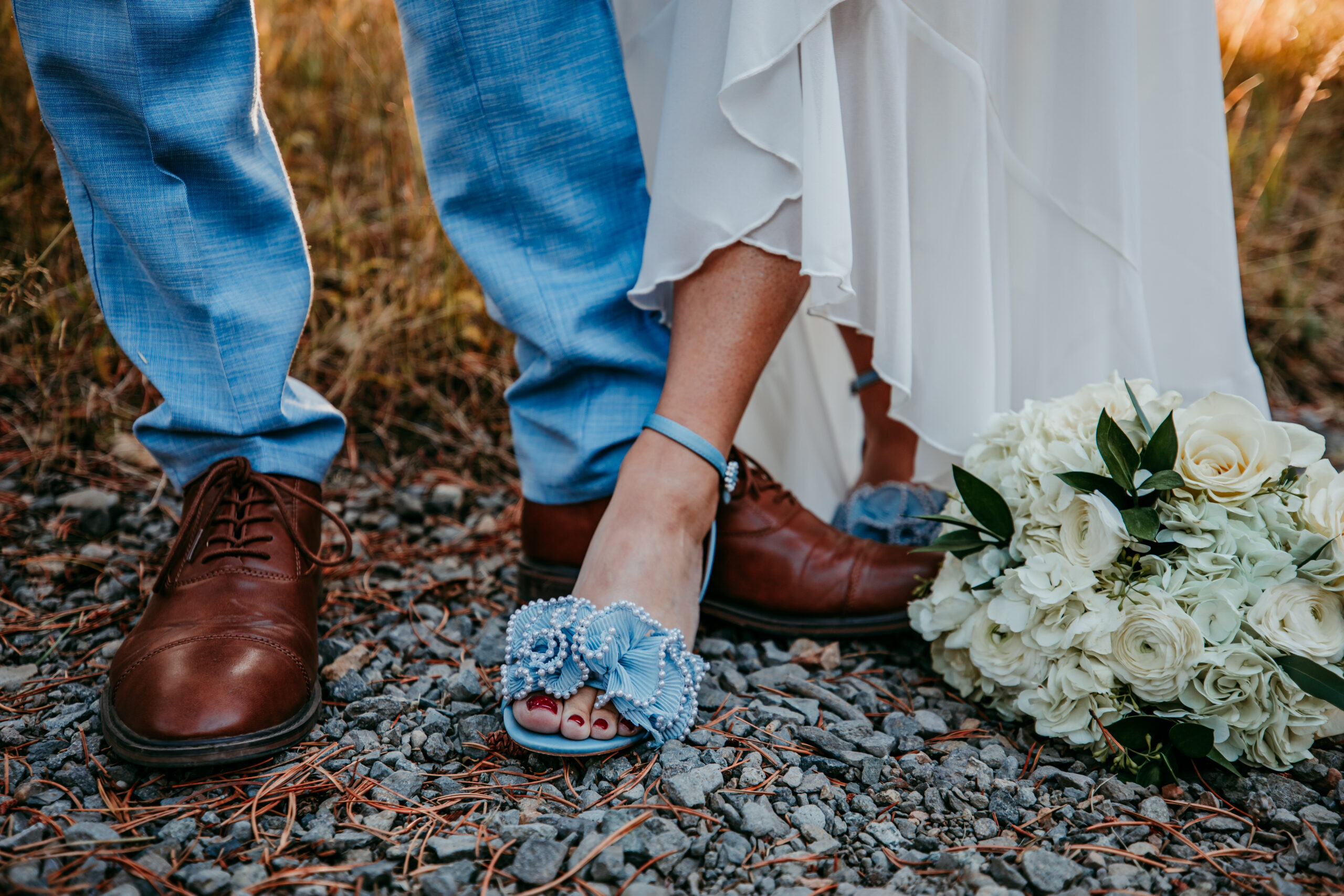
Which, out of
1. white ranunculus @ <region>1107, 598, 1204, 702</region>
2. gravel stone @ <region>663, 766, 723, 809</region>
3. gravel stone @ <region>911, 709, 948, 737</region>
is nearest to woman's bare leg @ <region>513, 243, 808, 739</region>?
gravel stone @ <region>663, 766, 723, 809</region>

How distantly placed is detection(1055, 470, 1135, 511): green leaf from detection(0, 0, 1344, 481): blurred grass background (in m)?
1.28

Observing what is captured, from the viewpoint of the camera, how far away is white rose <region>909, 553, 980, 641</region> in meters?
1.16

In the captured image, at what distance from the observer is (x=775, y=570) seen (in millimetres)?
1290

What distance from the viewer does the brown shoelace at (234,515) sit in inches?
44.3

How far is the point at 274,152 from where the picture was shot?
1.19 m

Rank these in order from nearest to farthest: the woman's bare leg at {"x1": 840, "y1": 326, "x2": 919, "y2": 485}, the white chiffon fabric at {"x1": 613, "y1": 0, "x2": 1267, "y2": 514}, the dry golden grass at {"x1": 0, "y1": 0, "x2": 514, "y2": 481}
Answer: the white chiffon fabric at {"x1": 613, "y1": 0, "x2": 1267, "y2": 514}
the woman's bare leg at {"x1": 840, "y1": 326, "x2": 919, "y2": 485}
the dry golden grass at {"x1": 0, "y1": 0, "x2": 514, "y2": 481}

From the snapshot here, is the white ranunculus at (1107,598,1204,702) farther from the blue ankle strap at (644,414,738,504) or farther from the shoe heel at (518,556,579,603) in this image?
the shoe heel at (518,556,579,603)

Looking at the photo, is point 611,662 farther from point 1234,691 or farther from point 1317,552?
point 1317,552

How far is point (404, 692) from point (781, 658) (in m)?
0.54

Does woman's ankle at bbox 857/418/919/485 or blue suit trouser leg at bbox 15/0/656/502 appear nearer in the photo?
blue suit trouser leg at bbox 15/0/656/502

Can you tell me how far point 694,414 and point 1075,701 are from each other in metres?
0.60

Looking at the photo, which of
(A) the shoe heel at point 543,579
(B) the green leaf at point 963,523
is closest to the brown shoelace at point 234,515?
(A) the shoe heel at point 543,579

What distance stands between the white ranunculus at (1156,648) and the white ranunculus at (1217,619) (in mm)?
27

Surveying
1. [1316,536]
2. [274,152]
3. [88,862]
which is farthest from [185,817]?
[1316,536]
